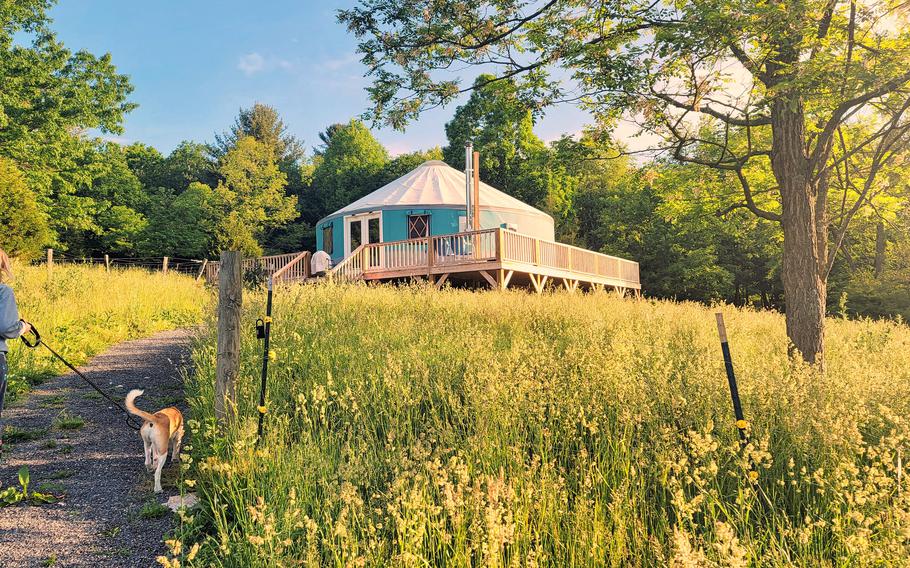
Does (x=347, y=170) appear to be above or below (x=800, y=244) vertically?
above

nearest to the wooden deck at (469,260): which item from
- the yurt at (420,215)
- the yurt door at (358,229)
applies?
the yurt at (420,215)

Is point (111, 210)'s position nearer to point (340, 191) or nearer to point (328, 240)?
point (340, 191)

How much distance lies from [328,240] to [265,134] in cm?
2485

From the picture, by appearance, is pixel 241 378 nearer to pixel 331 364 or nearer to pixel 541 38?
pixel 331 364

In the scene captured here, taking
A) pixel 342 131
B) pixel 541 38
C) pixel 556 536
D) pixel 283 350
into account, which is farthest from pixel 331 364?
pixel 342 131

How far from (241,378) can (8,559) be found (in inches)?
69.5

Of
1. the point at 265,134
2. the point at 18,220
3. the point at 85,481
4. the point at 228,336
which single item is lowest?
the point at 85,481

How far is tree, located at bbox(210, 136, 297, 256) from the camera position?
30.0m

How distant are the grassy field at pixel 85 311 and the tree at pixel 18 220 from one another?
304cm

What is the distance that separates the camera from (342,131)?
135 feet

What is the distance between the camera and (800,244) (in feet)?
17.2

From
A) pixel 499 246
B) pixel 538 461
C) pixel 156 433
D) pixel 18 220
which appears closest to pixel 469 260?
pixel 499 246

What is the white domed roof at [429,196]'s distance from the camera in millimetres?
19047

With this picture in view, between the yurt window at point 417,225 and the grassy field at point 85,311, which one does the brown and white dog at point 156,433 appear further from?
the yurt window at point 417,225
